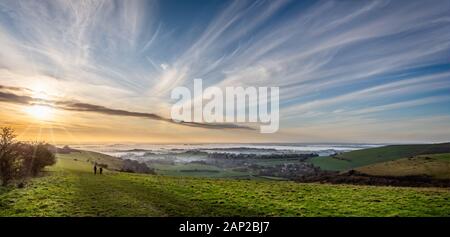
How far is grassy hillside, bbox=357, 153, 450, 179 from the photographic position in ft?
80.5

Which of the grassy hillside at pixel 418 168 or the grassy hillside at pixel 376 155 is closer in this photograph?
the grassy hillside at pixel 418 168

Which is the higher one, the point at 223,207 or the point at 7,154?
the point at 7,154

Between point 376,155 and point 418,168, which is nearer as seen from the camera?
point 418,168

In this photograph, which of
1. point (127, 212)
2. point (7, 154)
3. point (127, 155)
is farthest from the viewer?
point (7, 154)

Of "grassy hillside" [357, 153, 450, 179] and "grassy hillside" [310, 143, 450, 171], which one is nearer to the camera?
"grassy hillside" [357, 153, 450, 179]

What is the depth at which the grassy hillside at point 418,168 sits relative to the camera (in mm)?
24522

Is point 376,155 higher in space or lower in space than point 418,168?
higher

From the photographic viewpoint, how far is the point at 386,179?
25672 mm

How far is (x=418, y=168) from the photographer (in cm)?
2711

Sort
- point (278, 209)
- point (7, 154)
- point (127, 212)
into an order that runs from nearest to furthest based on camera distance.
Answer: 1. point (127, 212)
2. point (278, 209)
3. point (7, 154)
